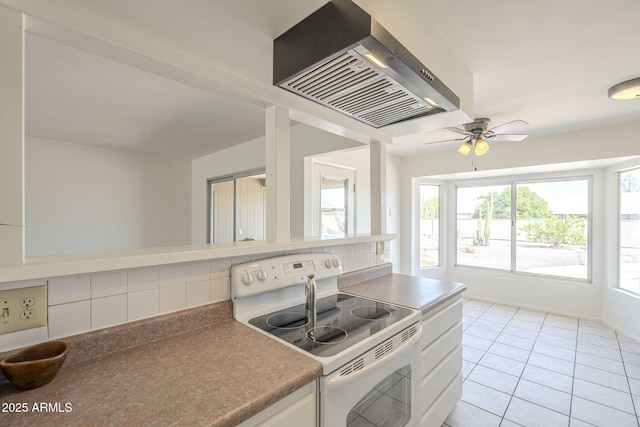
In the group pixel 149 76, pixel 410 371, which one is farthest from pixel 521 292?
pixel 149 76

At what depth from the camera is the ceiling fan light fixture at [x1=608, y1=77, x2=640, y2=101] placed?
1.98 m

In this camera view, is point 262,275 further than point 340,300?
No

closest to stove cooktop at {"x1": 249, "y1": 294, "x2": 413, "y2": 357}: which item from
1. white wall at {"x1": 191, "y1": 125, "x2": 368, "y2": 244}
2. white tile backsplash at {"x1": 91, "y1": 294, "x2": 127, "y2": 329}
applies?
white tile backsplash at {"x1": 91, "y1": 294, "x2": 127, "y2": 329}

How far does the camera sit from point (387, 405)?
3.99 feet

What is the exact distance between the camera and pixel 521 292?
4.20 meters

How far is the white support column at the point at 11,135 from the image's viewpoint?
2.53ft

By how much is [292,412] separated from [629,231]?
4409mm

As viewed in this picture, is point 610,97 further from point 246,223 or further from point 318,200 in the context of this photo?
point 246,223

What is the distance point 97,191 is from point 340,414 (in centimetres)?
422

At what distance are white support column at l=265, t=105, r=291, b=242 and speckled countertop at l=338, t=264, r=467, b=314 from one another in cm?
65

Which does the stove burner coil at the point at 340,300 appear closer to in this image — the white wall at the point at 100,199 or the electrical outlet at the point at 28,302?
the electrical outlet at the point at 28,302

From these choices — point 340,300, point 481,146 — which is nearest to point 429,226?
point 481,146

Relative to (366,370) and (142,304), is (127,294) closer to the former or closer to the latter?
(142,304)

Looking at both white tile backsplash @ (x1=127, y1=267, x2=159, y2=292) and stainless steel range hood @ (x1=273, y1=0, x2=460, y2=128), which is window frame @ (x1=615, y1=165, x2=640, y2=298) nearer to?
stainless steel range hood @ (x1=273, y1=0, x2=460, y2=128)
